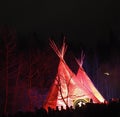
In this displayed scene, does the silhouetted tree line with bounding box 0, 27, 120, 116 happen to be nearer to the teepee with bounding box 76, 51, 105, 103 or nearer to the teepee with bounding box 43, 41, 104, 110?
the teepee with bounding box 43, 41, 104, 110

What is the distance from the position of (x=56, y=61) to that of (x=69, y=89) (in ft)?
47.7

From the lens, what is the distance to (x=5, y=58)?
910 inches

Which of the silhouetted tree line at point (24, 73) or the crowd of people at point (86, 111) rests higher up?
the silhouetted tree line at point (24, 73)

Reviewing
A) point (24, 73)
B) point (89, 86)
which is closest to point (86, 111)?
point (89, 86)

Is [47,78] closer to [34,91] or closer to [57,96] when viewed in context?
[34,91]

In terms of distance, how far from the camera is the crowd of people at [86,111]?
404 inches

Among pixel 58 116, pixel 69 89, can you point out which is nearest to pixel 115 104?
pixel 58 116

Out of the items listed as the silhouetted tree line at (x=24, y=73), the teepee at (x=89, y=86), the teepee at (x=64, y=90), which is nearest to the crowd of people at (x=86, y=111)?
the teepee at (x=89, y=86)

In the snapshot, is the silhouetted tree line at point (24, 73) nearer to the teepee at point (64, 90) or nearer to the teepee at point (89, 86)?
the teepee at point (64, 90)

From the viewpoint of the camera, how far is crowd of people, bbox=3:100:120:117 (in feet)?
33.7

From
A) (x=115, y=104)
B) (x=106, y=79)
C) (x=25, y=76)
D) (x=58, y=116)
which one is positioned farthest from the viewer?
(x=106, y=79)

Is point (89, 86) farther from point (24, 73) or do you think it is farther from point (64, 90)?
point (24, 73)

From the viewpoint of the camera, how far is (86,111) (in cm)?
1113

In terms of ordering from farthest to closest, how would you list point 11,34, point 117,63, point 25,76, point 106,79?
point 117,63
point 106,79
point 25,76
point 11,34
